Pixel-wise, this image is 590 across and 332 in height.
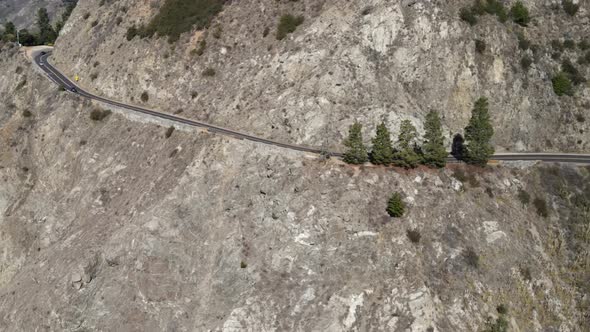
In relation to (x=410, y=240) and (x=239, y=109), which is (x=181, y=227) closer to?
(x=239, y=109)

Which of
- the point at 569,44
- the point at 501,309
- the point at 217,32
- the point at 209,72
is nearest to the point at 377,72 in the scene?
the point at 209,72

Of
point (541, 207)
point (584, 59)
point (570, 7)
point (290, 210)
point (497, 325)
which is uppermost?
point (290, 210)

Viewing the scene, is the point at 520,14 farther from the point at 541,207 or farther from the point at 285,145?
the point at 285,145

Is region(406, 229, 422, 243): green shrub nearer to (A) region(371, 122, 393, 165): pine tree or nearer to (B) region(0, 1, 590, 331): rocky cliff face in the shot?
(B) region(0, 1, 590, 331): rocky cliff face

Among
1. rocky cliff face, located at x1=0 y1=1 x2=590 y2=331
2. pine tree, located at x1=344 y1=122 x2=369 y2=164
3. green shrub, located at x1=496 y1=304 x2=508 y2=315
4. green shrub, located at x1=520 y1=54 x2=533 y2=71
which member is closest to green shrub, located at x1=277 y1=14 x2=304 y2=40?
rocky cliff face, located at x1=0 y1=1 x2=590 y2=331

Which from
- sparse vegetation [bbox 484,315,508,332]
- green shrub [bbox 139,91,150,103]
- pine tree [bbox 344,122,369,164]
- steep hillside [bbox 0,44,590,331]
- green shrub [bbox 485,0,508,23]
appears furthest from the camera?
green shrub [bbox 139,91,150,103]

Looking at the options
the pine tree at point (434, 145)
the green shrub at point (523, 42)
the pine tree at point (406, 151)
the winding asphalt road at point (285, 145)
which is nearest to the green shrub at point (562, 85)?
the green shrub at point (523, 42)
